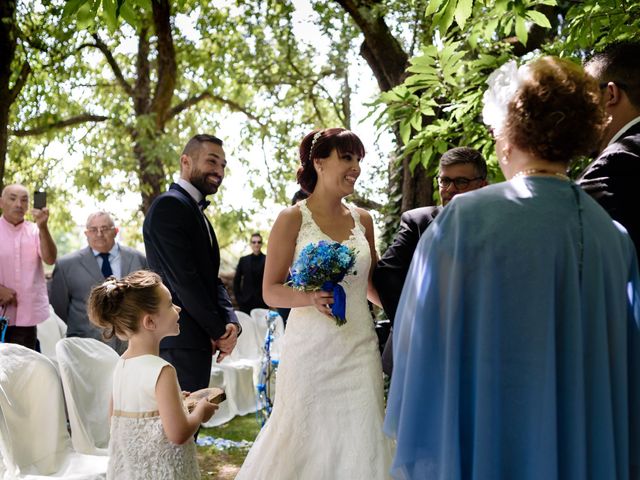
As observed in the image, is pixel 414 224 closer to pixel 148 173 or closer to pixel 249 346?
pixel 249 346

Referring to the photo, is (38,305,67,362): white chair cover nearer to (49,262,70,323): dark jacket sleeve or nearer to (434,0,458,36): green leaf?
(49,262,70,323): dark jacket sleeve

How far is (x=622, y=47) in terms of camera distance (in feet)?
10.3

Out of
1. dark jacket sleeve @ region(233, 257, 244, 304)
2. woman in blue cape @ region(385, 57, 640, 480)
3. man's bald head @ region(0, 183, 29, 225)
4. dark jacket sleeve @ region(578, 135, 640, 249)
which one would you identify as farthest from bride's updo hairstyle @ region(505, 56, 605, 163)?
dark jacket sleeve @ region(233, 257, 244, 304)

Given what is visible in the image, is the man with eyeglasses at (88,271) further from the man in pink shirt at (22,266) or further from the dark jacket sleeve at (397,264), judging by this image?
the dark jacket sleeve at (397,264)

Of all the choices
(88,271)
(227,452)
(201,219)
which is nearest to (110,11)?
(201,219)

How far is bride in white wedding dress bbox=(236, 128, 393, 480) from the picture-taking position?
151 inches

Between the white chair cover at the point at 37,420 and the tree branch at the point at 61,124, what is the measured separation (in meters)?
12.7

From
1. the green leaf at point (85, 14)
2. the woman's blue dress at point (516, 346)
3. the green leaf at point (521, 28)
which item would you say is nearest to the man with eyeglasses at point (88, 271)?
the green leaf at point (85, 14)

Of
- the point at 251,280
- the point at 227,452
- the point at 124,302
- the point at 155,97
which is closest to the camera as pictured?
the point at 124,302

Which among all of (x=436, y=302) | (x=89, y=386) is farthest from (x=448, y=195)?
(x=89, y=386)

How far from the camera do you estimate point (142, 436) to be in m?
3.28

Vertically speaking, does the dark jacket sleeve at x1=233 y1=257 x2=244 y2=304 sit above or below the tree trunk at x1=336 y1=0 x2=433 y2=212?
below

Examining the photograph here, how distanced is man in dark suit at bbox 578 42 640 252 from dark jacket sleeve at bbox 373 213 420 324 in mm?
1008

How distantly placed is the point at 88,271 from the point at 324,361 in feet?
11.9
